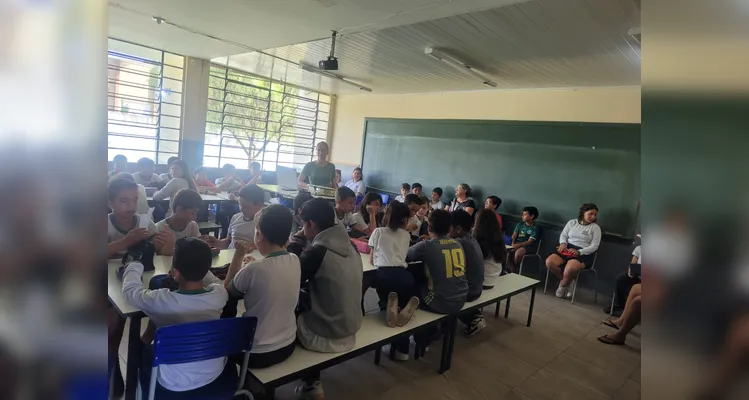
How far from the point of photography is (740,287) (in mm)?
297

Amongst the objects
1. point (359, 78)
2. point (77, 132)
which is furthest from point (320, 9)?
point (77, 132)

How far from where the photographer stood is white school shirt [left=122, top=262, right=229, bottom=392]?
1.56 m

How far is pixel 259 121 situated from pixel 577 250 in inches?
259

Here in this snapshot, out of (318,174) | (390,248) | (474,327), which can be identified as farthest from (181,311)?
(318,174)

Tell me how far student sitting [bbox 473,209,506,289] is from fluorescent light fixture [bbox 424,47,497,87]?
89.5 inches

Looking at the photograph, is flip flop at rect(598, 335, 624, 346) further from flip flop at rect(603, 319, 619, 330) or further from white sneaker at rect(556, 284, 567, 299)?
white sneaker at rect(556, 284, 567, 299)

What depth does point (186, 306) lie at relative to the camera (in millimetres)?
1593

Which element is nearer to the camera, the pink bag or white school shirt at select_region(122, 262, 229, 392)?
white school shirt at select_region(122, 262, 229, 392)

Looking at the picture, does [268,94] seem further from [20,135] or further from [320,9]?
[20,135]

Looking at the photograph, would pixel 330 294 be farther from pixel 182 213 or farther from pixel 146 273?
pixel 182 213

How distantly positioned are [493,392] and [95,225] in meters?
2.81

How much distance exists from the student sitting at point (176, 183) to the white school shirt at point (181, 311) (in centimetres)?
271

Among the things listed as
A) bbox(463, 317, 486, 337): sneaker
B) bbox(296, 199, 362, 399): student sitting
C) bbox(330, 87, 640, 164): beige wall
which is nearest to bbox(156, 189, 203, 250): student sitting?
bbox(296, 199, 362, 399): student sitting

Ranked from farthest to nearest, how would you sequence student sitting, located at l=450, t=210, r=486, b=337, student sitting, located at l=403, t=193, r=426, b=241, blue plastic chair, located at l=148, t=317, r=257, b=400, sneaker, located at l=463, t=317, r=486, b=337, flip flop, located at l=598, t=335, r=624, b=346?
student sitting, located at l=403, t=193, r=426, b=241
flip flop, located at l=598, t=335, r=624, b=346
sneaker, located at l=463, t=317, r=486, b=337
student sitting, located at l=450, t=210, r=486, b=337
blue plastic chair, located at l=148, t=317, r=257, b=400
